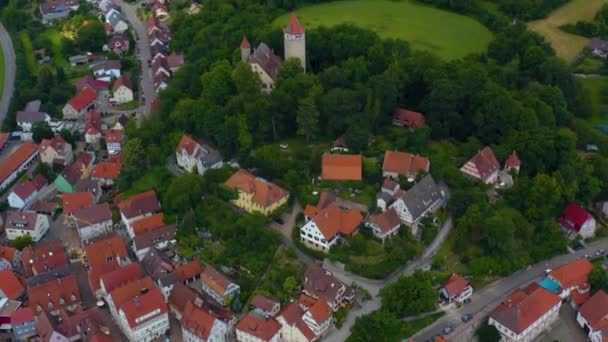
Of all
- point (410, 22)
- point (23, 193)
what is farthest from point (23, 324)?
point (410, 22)

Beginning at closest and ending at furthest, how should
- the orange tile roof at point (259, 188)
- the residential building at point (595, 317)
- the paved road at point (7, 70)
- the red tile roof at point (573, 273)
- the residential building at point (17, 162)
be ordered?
the residential building at point (595, 317)
the red tile roof at point (573, 273)
the orange tile roof at point (259, 188)
the residential building at point (17, 162)
the paved road at point (7, 70)

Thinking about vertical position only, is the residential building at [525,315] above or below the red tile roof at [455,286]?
below

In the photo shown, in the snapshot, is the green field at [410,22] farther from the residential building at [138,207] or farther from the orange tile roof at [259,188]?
the residential building at [138,207]

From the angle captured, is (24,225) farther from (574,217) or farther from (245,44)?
(574,217)

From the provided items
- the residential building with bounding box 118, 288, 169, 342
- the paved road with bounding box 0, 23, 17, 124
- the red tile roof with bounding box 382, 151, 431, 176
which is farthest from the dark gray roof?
the paved road with bounding box 0, 23, 17, 124

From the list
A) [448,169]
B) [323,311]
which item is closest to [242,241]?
[323,311]

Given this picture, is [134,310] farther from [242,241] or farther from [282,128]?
[282,128]

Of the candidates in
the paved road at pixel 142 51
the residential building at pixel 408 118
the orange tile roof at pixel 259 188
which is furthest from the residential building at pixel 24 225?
the residential building at pixel 408 118

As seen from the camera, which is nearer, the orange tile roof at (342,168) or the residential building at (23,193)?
the orange tile roof at (342,168)

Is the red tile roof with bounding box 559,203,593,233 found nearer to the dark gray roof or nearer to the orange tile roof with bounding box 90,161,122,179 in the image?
the dark gray roof
